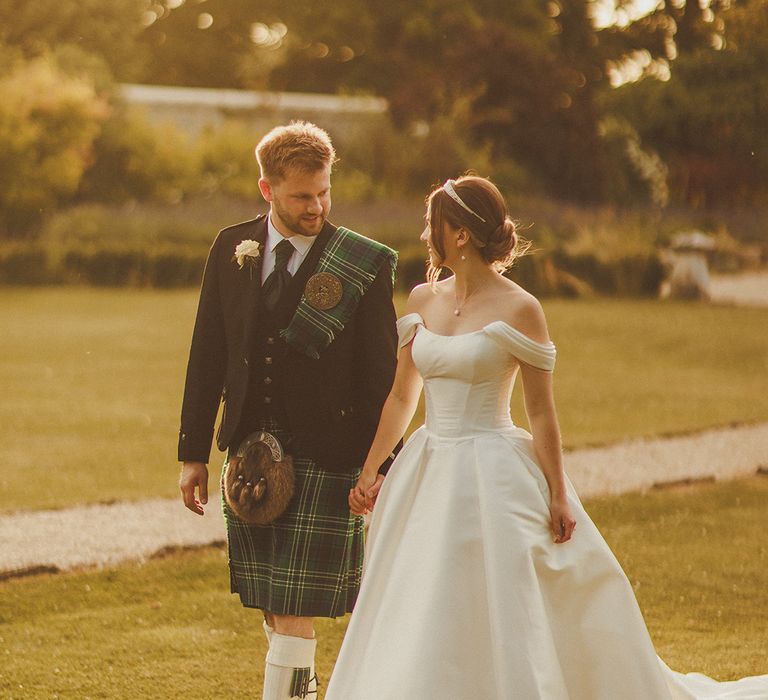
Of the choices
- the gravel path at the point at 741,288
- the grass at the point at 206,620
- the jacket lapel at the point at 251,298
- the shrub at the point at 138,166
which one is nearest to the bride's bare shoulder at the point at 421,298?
the jacket lapel at the point at 251,298

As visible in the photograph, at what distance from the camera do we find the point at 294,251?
3.75m

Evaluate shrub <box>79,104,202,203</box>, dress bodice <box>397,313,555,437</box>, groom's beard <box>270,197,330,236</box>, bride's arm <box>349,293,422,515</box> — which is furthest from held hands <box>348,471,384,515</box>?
shrub <box>79,104,202,203</box>

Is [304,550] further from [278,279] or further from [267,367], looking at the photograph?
[278,279]

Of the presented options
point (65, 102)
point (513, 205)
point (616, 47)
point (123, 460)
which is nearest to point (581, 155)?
point (513, 205)

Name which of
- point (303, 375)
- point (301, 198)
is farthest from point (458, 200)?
point (303, 375)

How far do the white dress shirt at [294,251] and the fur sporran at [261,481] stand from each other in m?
0.47

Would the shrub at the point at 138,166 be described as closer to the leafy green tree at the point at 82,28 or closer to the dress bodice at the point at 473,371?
the leafy green tree at the point at 82,28

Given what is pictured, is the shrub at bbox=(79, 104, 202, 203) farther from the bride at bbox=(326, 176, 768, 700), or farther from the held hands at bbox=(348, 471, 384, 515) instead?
the bride at bbox=(326, 176, 768, 700)

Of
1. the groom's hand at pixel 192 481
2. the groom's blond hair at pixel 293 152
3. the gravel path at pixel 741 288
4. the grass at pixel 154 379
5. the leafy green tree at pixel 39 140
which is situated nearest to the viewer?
the groom's blond hair at pixel 293 152

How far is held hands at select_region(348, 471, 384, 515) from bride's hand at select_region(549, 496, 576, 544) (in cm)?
49

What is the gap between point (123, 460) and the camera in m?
9.10

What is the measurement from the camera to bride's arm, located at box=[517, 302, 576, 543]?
3.40 m

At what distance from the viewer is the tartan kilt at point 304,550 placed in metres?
3.69

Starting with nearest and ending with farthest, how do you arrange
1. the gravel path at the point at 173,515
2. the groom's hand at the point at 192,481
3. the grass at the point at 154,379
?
the groom's hand at the point at 192,481 → the gravel path at the point at 173,515 → the grass at the point at 154,379
